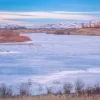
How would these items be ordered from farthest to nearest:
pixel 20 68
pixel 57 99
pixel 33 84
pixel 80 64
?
pixel 80 64 → pixel 20 68 → pixel 33 84 → pixel 57 99

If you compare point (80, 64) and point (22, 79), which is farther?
point (80, 64)

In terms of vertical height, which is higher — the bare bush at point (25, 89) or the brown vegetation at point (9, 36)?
the brown vegetation at point (9, 36)

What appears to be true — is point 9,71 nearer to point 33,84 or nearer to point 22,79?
point 22,79

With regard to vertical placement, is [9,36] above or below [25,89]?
above

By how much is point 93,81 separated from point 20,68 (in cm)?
333

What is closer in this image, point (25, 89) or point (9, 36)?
point (25, 89)

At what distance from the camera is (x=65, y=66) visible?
12.1 meters

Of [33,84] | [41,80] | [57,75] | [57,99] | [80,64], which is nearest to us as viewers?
[57,99]

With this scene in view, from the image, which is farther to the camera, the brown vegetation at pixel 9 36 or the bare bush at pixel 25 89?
the brown vegetation at pixel 9 36

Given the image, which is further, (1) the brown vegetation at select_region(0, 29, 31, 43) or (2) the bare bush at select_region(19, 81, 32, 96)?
(1) the brown vegetation at select_region(0, 29, 31, 43)

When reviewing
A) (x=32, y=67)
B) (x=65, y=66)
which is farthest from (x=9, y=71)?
(x=65, y=66)

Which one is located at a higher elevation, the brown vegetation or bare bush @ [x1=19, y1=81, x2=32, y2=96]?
the brown vegetation

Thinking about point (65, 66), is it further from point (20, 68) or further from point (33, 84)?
point (33, 84)

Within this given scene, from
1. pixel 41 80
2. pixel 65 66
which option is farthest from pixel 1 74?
pixel 65 66
